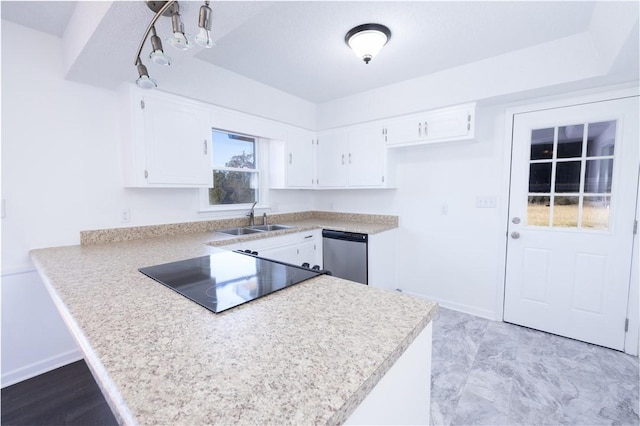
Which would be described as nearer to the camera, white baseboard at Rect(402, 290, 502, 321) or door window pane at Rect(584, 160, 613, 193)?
door window pane at Rect(584, 160, 613, 193)

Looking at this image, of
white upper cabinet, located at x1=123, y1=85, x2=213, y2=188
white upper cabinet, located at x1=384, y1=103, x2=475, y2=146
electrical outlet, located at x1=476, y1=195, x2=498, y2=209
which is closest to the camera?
white upper cabinet, located at x1=123, y1=85, x2=213, y2=188

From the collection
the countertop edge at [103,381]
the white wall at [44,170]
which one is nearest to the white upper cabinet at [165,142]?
the white wall at [44,170]

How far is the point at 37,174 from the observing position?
1.89 meters

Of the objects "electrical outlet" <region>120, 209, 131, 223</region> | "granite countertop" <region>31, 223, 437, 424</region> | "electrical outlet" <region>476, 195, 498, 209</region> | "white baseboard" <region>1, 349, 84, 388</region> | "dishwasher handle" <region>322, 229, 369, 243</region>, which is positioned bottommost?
"white baseboard" <region>1, 349, 84, 388</region>

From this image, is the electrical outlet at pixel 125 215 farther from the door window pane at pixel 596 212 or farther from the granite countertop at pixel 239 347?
the door window pane at pixel 596 212

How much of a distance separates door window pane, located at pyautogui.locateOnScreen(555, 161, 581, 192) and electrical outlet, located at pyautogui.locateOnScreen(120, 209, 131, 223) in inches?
144

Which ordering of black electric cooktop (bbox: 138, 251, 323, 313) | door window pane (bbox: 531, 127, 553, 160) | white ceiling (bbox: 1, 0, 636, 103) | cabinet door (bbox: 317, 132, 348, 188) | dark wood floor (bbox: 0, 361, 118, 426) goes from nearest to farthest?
1. black electric cooktop (bbox: 138, 251, 323, 313)
2. white ceiling (bbox: 1, 0, 636, 103)
3. dark wood floor (bbox: 0, 361, 118, 426)
4. door window pane (bbox: 531, 127, 553, 160)
5. cabinet door (bbox: 317, 132, 348, 188)

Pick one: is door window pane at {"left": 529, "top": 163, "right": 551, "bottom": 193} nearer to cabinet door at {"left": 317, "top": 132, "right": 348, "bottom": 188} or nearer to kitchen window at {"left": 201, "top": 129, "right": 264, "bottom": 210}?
cabinet door at {"left": 317, "top": 132, "right": 348, "bottom": 188}

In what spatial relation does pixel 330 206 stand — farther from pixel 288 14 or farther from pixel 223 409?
pixel 223 409

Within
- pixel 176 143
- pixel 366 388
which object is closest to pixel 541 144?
pixel 366 388

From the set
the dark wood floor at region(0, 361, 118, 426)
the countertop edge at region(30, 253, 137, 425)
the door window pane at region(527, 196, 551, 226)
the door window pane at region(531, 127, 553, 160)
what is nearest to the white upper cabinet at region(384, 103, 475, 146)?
the door window pane at region(531, 127, 553, 160)

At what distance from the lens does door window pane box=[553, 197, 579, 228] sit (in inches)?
93.6

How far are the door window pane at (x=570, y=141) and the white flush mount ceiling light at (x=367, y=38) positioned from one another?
176 centimetres

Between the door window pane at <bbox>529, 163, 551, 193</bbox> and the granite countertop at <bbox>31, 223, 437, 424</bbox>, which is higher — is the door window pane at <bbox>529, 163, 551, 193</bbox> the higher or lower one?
the higher one
